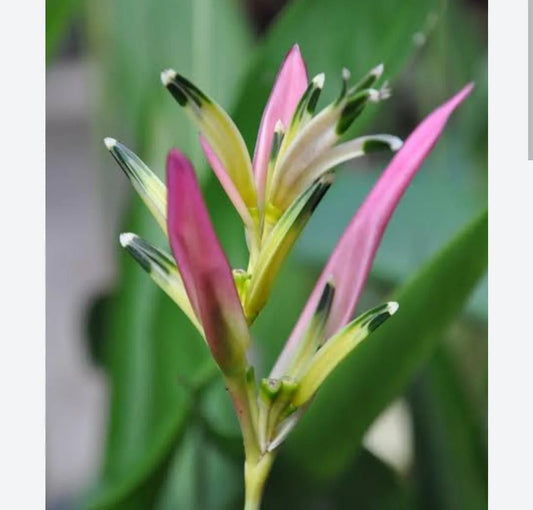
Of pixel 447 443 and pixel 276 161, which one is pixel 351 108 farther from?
pixel 447 443

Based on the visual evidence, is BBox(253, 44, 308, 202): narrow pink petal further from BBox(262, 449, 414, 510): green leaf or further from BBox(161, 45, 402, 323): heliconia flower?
BBox(262, 449, 414, 510): green leaf

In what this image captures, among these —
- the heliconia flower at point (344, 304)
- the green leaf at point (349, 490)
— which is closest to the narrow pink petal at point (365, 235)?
the heliconia flower at point (344, 304)

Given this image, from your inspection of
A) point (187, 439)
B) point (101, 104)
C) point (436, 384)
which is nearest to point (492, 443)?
point (436, 384)

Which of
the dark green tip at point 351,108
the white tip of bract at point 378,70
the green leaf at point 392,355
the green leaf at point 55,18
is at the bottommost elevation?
the green leaf at point 392,355

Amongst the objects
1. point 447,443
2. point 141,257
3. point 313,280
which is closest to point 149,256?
point 141,257

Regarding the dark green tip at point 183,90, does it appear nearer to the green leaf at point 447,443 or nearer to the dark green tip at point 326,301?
the dark green tip at point 326,301

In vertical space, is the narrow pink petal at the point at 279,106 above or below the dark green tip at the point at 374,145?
above
